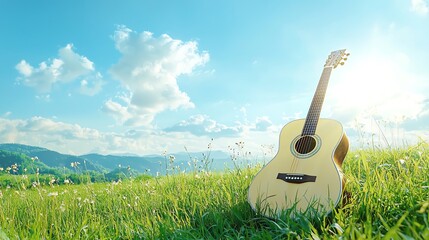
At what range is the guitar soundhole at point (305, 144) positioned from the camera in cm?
448

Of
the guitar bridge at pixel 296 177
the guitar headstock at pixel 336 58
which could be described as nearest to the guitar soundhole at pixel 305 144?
the guitar bridge at pixel 296 177

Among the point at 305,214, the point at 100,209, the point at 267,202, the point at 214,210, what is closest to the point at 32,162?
the point at 100,209

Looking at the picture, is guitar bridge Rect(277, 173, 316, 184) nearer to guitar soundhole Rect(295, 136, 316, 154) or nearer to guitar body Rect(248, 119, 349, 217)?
guitar body Rect(248, 119, 349, 217)

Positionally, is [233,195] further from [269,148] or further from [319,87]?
[269,148]

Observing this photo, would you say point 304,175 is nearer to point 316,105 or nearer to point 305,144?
point 305,144

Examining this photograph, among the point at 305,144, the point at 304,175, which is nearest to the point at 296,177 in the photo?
the point at 304,175

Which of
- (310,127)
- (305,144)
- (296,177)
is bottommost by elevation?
(296,177)

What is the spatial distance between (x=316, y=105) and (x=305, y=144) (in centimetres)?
67

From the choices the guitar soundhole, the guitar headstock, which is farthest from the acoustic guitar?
the guitar headstock

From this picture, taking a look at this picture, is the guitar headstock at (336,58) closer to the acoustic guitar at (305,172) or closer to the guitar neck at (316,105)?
the guitar neck at (316,105)

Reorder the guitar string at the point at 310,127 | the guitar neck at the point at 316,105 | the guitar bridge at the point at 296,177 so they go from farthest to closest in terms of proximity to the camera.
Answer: the guitar neck at the point at 316,105 < the guitar string at the point at 310,127 < the guitar bridge at the point at 296,177

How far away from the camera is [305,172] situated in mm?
4168

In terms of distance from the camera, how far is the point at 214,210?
4.62 metres

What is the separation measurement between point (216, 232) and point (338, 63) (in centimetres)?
302
